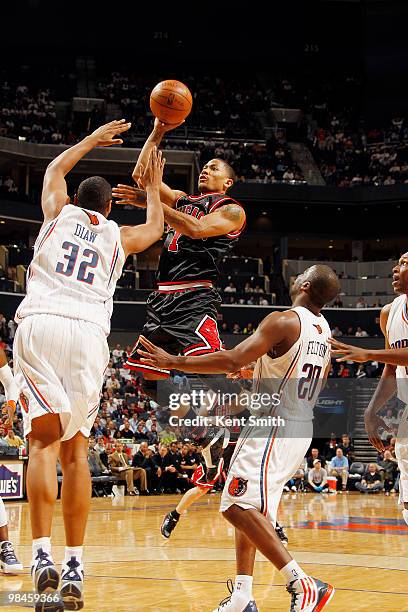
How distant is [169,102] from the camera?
6844 mm

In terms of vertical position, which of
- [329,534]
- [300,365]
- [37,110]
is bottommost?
[329,534]

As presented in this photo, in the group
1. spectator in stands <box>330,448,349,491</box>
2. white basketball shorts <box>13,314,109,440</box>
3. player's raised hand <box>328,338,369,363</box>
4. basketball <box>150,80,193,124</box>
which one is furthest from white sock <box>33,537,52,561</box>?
spectator in stands <box>330,448,349,491</box>

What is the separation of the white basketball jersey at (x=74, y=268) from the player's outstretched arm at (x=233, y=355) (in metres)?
0.40

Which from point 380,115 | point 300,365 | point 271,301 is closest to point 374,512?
point 300,365

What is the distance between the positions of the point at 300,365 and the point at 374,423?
147 cm

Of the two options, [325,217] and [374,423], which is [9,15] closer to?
[325,217]

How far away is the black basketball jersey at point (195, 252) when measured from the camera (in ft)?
23.7

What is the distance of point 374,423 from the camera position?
6.20 metres

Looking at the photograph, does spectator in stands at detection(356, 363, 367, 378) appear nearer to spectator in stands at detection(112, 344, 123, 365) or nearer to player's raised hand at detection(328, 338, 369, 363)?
spectator in stands at detection(112, 344, 123, 365)

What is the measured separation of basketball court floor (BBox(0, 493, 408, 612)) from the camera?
5645 millimetres

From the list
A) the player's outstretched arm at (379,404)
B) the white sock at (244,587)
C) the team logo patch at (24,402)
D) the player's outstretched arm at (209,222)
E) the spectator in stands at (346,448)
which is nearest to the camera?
the team logo patch at (24,402)

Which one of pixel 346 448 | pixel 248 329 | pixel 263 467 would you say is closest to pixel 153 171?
pixel 263 467

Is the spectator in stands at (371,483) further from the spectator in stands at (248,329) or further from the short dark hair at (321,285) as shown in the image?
the short dark hair at (321,285)

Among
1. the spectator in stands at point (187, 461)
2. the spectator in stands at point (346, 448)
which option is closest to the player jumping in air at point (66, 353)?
the spectator in stands at point (187, 461)
